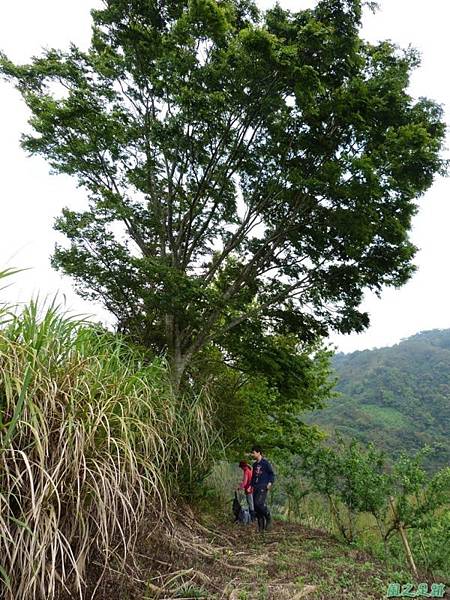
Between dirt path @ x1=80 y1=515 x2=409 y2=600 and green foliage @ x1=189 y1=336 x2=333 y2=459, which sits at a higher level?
green foliage @ x1=189 y1=336 x2=333 y2=459

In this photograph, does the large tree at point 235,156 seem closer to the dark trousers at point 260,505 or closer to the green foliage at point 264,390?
the green foliage at point 264,390

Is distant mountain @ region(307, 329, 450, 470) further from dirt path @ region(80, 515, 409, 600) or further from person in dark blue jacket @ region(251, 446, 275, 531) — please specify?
dirt path @ region(80, 515, 409, 600)

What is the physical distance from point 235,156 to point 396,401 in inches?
1598

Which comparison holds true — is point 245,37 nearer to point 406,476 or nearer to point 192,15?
point 192,15

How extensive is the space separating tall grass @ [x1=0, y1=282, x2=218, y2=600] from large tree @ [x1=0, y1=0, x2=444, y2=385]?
331 centimetres

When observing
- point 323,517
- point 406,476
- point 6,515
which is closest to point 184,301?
point 406,476

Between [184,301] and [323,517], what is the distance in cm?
521

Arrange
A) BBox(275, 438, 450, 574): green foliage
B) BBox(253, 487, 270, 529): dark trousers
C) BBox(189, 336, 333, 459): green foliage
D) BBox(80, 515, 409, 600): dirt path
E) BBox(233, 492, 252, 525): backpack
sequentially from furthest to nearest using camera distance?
BBox(189, 336, 333, 459): green foliage → BBox(233, 492, 252, 525): backpack → BBox(253, 487, 270, 529): dark trousers → BBox(275, 438, 450, 574): green foliage → BBox(80, 515, 409, 600): dirt path

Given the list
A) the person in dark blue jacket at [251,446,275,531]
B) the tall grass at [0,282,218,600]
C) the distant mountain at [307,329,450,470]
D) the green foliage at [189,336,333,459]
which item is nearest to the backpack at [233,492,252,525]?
the person in dark blue jacket at [251,446,275,531]

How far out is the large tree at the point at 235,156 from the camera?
5824 millimetres

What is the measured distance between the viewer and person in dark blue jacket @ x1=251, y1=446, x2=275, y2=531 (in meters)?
6.28

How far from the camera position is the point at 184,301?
645 cm

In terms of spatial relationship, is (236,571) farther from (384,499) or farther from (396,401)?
(396,401)

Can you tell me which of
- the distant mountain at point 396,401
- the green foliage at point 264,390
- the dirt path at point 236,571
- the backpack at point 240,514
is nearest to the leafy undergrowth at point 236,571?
the dirt path at point 236,571
